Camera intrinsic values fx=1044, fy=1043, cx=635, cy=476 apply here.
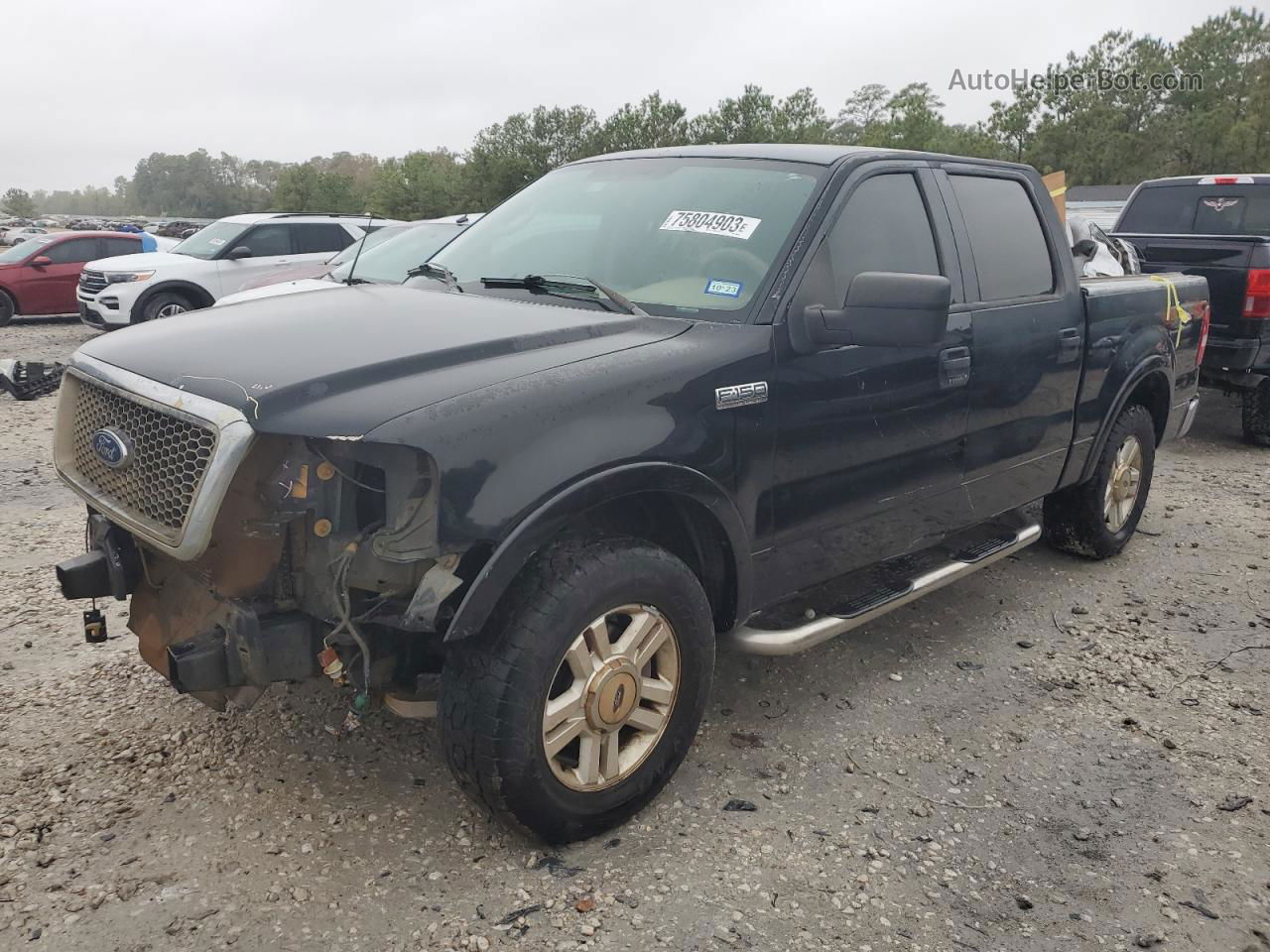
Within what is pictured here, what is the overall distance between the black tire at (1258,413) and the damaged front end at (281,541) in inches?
311

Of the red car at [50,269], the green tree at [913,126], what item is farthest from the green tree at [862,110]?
the red car at [50,269]

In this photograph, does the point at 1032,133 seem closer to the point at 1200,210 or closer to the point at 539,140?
the point at 539,140

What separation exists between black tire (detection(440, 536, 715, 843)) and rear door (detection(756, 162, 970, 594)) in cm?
64

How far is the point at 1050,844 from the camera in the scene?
3.04m

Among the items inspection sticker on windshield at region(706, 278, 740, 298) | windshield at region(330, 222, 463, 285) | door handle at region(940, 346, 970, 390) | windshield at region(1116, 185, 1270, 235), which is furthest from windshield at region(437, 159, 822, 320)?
windshield at region(1116, 185, 1270, 235)

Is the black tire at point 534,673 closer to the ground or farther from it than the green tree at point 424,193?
closer to the ground

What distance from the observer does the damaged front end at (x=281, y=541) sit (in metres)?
2.48

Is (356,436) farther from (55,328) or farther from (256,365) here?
(55,328)

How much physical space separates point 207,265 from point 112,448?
11868mm

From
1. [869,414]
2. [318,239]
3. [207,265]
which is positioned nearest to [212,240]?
[207,265]

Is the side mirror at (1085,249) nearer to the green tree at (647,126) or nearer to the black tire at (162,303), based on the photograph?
the black tire at (162,303)

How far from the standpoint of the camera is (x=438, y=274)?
380 centimetres

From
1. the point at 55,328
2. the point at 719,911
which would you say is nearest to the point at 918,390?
the point at 719,911

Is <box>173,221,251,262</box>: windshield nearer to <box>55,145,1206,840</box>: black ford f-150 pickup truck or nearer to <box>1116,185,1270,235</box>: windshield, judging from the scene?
<box>1116,185,1270,235</box>: windshield
